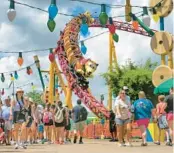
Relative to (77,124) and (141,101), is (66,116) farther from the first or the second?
(141,101)

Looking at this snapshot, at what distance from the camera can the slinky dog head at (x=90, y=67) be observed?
33844 mm

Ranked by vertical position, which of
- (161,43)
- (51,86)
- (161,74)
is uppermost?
(51,86)

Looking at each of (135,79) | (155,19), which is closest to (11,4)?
(155,19)

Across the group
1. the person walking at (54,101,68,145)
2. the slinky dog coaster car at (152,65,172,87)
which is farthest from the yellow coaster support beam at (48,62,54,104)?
the slinky dog coaster car at (152,65,172,87)

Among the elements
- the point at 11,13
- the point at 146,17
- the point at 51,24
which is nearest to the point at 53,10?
the point at 51,24

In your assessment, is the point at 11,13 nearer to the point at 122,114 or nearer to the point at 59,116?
the point at 59,116

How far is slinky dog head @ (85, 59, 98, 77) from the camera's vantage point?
111ft

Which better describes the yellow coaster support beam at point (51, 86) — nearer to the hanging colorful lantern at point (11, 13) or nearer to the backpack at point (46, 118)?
the backpack at point (46, 118)

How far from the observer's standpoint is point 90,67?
112ft

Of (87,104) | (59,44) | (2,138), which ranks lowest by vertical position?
(2,138)

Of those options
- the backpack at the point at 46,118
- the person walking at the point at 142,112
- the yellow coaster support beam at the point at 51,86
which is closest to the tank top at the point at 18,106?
the person walking at the point at 142,112

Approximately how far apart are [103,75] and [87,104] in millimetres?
3619

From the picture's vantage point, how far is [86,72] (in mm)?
34250

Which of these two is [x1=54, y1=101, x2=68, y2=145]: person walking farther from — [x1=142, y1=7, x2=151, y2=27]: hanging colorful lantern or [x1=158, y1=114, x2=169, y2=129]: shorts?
[x1=142, y1=7, x2=151, y2=27]: hanging colorful lantern
